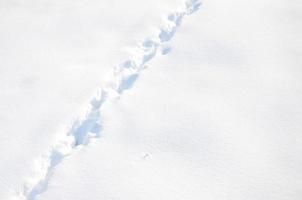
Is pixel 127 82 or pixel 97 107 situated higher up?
pixel 127 82

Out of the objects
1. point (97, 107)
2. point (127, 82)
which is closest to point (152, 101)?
point (127, 82)

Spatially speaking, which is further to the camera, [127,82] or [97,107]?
[127,82]

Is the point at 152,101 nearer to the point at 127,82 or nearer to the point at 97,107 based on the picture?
the point at 127,82

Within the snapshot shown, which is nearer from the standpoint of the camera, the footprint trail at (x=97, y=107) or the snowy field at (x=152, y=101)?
the snowy field at (x=152, y=101)

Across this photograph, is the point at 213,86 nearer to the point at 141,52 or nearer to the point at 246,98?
the point at 246,98

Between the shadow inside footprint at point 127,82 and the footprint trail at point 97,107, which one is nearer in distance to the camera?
the footprint trail at point 97,107

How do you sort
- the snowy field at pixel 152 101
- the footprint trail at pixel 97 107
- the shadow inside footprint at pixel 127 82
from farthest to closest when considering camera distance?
the shadow inside footprint at pixel 127 82, the footprint trail at pixel 97 107, the snowy field at pixel 152 101

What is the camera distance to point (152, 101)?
9.68 ft

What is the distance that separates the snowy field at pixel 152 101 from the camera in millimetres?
2350

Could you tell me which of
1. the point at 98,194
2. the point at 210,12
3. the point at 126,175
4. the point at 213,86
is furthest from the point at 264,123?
the point at 210,12

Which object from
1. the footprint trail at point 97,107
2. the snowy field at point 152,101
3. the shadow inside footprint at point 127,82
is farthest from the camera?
the shadow inside footprint at point 127,82

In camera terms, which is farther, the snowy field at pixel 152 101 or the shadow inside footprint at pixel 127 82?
the shadow inside footprint at pixel 127 82

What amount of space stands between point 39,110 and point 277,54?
216 centimetres

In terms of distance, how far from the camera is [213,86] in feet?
9.87
